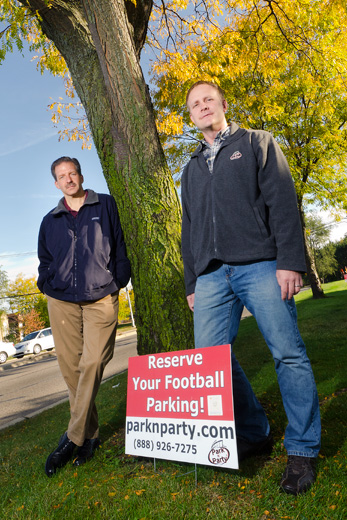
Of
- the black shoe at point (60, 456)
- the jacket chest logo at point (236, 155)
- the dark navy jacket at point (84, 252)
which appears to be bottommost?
the black shoe at point (60, 456)

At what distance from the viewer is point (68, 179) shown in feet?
10.8

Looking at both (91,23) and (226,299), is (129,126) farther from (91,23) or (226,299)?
(226,299)

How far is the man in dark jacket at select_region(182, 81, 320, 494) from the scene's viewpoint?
2.24m

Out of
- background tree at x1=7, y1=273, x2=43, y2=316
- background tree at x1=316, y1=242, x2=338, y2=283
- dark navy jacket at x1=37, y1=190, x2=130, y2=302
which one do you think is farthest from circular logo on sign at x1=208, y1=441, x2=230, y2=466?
background tree at x1=316, y1=242, x2=338, y2=283

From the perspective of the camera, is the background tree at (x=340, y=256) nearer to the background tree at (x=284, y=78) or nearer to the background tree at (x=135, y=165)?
the background tree at (x=284, y=78)

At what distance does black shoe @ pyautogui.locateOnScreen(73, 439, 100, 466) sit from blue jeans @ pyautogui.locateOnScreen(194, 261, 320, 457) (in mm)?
1198

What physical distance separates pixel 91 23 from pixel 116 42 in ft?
0.99

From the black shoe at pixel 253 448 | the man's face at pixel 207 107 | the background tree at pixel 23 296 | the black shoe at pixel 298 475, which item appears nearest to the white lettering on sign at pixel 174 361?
the black shoe at pixel 253 448

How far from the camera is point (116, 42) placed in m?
3.57

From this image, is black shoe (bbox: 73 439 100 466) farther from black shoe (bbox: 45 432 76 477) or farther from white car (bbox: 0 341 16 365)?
white car (bbox: 0 341 16 365)

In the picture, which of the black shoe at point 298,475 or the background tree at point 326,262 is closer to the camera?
the black shoe at point 298,475

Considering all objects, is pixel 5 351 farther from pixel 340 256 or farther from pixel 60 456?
pixel 340 256

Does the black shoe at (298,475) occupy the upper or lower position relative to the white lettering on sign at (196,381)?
lower

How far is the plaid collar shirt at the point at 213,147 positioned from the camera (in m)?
2.59
